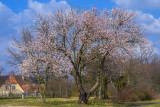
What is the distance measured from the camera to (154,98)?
35.2 meters

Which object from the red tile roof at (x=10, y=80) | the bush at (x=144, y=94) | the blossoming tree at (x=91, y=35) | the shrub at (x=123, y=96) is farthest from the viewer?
the red tile roof at (x=10, y=80)

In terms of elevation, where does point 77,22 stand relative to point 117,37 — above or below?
above

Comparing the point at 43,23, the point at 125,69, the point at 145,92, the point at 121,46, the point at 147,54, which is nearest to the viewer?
the point at 121,46

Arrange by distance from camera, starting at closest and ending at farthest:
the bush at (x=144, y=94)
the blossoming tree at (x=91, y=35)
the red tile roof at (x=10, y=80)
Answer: the blossoming tree at (x=91, y=35) → the bush at (x=144, y=94) → the red tile roof at (x=10, y=80)

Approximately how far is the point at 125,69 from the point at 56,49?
1997 centimetres

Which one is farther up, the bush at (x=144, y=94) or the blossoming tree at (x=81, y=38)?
the blossoming tree at (x=81, y=38)

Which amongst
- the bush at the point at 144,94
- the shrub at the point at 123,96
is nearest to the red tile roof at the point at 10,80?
the bush at the point at 144,94

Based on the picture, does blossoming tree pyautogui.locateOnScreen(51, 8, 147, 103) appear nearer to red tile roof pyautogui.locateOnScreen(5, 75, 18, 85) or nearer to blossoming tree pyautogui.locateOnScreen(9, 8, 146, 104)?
blossoming tree pyautogui.locateOnScreen(9, 8, 146, 104)

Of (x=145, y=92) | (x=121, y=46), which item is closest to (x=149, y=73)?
(x=145, y=92)

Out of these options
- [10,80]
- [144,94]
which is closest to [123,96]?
[144,94]

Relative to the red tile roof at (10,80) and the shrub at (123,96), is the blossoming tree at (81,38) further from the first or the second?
the red tile roof at (10,80)

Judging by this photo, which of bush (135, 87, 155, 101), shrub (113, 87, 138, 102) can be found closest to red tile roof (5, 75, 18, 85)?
bush (135, 87, 155, 101)

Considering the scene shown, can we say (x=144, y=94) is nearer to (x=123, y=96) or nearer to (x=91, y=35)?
(x=123, y=96)

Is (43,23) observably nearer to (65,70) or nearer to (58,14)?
(58,14)
